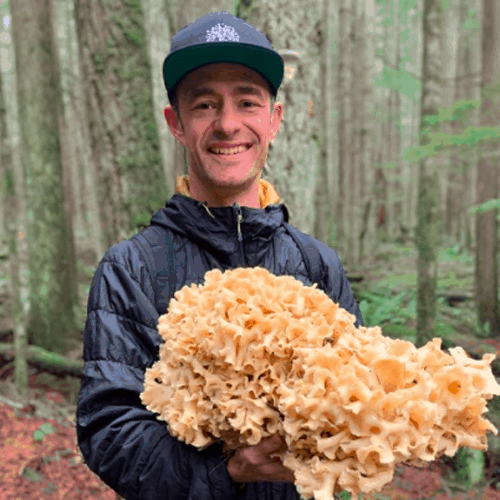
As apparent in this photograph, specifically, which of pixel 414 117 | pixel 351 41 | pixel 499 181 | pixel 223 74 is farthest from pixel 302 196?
pixel 414 117

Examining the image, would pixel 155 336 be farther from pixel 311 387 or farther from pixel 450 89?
pixel 450 89

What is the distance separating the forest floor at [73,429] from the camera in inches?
201

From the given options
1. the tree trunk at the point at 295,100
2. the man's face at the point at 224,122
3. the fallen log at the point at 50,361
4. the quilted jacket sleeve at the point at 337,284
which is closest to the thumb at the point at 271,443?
the quilted jacket sleeve at the point at 337,284

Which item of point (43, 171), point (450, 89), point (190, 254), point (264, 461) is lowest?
point (264, 461)

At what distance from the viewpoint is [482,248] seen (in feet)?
31.0

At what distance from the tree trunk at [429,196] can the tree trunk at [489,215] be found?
5.00 feet

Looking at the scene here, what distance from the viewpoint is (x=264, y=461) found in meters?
1.55

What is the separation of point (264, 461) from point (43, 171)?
321 inches

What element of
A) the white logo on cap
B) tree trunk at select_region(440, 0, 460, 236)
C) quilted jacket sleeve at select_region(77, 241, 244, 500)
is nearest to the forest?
quilted jacket sleeve at select_region(77, 241, 244, 500)

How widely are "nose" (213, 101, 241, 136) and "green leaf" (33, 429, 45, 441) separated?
6.28m

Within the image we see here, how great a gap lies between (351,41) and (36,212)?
13.2 meters

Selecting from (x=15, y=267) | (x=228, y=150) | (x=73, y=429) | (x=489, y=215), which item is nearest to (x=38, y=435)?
(x=73, y=429)

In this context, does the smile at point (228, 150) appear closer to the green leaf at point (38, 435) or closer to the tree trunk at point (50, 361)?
the green leaf at point (38, 435)

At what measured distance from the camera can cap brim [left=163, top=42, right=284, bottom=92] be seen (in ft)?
6.94
